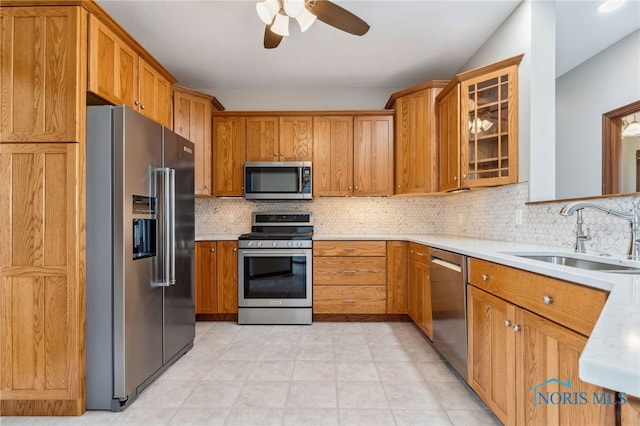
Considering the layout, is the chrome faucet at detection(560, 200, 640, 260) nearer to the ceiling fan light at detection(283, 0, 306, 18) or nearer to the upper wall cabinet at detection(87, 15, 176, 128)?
the ceiling fan light at detection(283, 0, 306, 18)

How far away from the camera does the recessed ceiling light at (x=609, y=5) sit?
7.52 feet

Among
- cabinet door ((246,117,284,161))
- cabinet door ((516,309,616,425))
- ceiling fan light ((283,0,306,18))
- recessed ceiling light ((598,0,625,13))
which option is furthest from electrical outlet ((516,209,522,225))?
cabinet door ((246,117,284,161))

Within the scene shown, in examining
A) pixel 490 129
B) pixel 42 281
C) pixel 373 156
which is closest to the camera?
pixel 42 281

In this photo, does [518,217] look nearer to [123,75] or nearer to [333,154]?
[333,154]

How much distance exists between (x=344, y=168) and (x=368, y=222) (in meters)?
0.75

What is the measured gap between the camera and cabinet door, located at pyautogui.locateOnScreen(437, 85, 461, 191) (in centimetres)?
273

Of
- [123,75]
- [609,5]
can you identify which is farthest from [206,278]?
[609,5]

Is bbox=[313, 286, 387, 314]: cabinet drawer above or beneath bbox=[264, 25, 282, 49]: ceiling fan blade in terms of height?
beneath

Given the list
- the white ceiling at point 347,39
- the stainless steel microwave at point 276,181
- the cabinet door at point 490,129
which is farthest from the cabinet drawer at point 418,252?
the white ceiling at point 347,39

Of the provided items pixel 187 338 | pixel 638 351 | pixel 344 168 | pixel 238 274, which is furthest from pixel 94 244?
pixel 344 168

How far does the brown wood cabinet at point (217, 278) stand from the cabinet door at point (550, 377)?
8.83ft

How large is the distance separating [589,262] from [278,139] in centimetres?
296

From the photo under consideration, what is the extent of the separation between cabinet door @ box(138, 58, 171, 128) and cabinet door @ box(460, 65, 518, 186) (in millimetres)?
2486
